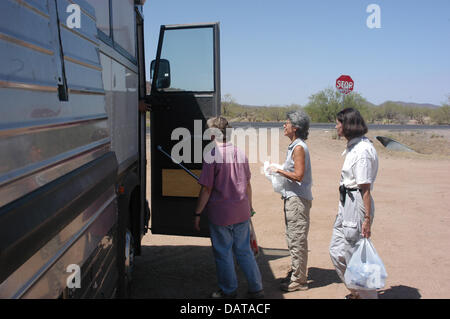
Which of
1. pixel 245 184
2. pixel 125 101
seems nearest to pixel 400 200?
pixel 245 184

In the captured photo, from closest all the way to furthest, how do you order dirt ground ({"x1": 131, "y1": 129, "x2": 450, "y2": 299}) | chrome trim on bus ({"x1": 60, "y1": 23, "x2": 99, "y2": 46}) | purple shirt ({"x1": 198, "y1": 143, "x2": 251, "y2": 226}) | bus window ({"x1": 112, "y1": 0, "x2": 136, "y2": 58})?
chrome trim on bus ({"x1": 60, "y1": 23, "x2": 99, "y2": 46}), bus window ({"x1": 112, "y1": 0, "x2": 136, "y2": 58}), purple shirt ({"x1": 198, "y1": 143, "x2": 251, "y2": 226}), dirt ground ({"x1": 131, "y1": 129, "x2": 450, "y2": 299})

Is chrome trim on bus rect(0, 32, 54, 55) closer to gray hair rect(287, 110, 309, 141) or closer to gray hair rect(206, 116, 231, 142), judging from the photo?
gray hair rect(206, 116, 231, 142)

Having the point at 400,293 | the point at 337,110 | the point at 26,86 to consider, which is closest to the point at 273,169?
the point at 400,293

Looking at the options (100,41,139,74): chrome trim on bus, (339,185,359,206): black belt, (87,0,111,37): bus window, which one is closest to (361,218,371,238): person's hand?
(339,185,359,206): black belt

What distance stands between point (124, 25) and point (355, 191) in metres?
2.52

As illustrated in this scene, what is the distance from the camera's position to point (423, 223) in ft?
25.5

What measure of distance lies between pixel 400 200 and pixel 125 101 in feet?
24.8

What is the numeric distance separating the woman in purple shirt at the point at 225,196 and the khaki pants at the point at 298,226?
0.58 m

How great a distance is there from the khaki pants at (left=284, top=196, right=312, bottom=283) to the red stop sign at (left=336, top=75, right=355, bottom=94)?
1531 centimetres

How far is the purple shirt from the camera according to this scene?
4.05 m

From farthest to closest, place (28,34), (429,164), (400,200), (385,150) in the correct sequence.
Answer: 1. (385,150)
2. (429,164)
3. (400,200)
4. (28,34)

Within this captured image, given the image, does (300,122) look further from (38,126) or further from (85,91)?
(38,126)

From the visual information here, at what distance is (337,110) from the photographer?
150ft

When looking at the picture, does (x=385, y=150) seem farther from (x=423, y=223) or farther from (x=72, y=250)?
(x=72, y=250)
